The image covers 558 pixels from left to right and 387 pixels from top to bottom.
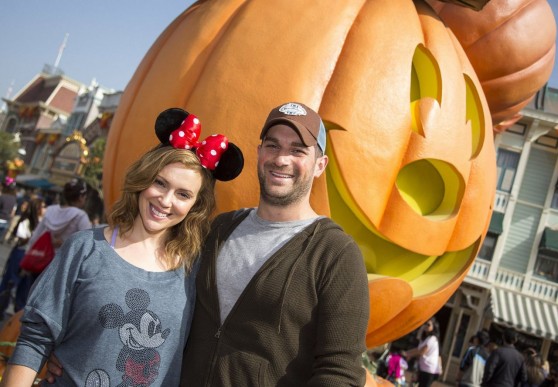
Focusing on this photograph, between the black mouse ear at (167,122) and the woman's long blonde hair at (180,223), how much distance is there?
59mm

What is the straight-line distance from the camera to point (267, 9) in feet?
7.49

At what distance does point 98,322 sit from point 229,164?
609mm

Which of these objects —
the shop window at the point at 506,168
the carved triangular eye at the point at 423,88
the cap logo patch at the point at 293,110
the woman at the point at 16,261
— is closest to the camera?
the cap logo patch at the point at 293,110

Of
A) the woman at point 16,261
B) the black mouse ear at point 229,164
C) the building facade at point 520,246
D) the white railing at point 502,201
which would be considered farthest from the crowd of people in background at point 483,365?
the white railing at point 502,201

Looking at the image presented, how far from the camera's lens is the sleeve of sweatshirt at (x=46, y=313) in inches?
51.5

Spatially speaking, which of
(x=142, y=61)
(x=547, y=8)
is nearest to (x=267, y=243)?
(x=142, y=61)

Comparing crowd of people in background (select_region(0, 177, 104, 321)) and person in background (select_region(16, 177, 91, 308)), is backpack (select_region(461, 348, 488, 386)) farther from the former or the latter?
person in background (select_region(16, 177, 91, 308))

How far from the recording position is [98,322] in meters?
1.33

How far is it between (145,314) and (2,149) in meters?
40.8

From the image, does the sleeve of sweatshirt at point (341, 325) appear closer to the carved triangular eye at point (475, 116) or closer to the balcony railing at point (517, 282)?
the carved triangular eye at point (475, 116)

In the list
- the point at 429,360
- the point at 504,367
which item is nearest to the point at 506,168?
the point at 429,360

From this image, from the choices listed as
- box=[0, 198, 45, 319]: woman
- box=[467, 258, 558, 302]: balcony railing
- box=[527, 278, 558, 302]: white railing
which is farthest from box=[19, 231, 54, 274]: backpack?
box=[527, 278, 558, 302]: white railing

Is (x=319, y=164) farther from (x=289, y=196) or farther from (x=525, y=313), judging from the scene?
(x=525, y=313)

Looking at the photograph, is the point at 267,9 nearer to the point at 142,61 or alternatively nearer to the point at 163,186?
the point at 142,61
